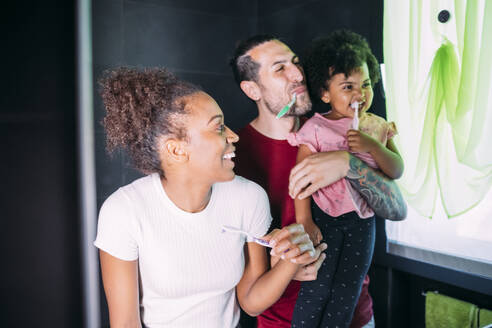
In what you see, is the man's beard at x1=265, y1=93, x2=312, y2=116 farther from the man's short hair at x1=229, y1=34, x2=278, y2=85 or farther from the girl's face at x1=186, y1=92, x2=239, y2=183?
the girl's face at x1=186, y1=92, x2=239, y2=183

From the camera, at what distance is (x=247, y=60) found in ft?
5.32

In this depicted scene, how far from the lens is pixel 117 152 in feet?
7.32

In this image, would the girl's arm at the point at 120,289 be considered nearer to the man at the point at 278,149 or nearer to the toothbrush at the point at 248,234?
the toothbrush at the point at 248,234

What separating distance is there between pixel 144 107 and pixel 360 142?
2.26ft

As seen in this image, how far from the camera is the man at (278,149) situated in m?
1.43

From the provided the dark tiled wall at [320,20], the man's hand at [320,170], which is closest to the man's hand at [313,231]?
the man's hand at [320,170]

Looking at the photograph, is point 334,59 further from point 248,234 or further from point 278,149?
point 248,234

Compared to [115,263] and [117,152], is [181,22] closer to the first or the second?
[117,152]

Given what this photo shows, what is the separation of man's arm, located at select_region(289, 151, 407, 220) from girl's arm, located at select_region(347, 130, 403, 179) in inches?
1.2

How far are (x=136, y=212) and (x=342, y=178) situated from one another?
2.20ft

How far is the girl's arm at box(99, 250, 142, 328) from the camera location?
1.21m

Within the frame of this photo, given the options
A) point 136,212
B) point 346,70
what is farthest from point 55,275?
point 346,70

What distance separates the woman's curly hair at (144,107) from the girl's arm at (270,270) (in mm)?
421

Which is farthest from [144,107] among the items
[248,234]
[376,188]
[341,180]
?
[376,188]
